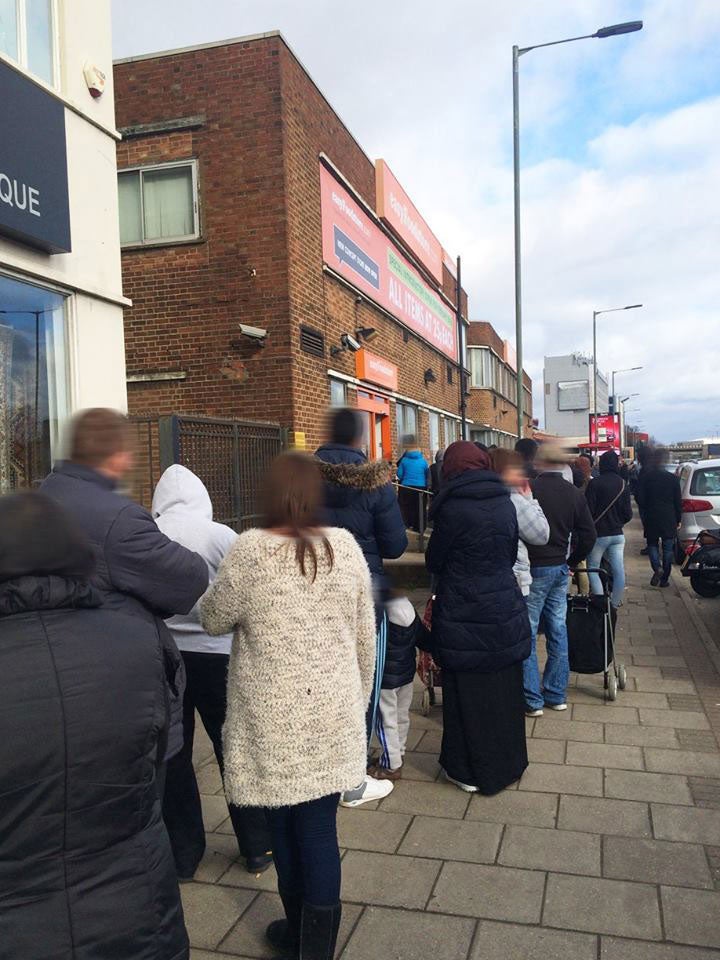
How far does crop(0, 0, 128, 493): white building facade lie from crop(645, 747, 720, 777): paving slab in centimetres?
470

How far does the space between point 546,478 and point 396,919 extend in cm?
339

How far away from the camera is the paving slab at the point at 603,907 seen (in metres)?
3.03

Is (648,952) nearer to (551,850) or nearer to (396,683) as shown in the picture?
(551,850)

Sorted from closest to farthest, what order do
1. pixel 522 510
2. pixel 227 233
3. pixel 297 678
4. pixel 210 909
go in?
pixel 297 678 < pixel 210 909 < pixel 522 510 < pixel 227 233

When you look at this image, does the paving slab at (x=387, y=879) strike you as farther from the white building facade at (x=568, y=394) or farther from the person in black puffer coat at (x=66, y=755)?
the white building facade at (x=568, y=394)

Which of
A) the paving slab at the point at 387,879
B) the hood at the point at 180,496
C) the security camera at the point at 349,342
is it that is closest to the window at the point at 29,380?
the hood at the point at 180,496

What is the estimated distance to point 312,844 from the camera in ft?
8.81

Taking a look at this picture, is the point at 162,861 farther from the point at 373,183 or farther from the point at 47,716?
the point at 373,183

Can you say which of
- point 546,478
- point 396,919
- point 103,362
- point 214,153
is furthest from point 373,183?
point 396,919

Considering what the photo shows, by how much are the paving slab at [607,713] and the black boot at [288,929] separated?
3.01 meters

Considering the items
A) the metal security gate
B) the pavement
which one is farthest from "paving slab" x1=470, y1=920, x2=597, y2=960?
the metal security gate

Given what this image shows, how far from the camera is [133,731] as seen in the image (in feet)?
6.13

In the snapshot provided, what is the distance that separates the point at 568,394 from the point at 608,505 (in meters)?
53.9

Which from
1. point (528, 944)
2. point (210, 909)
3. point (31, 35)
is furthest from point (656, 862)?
point (31, 35)
